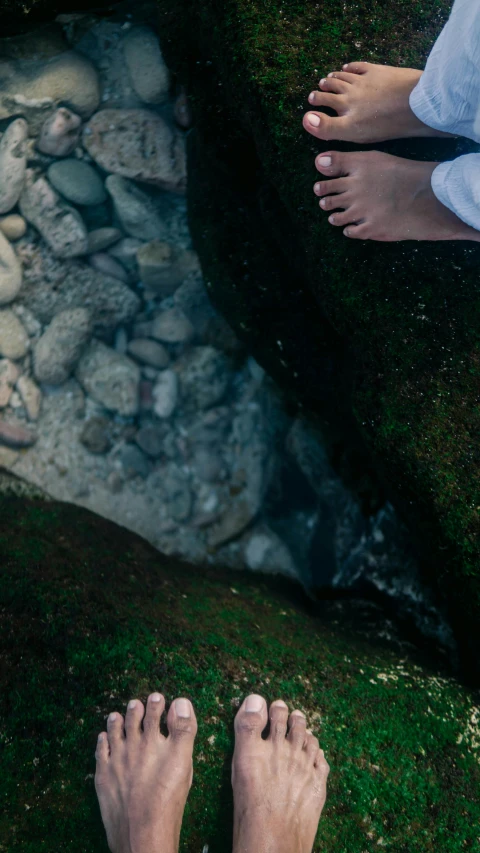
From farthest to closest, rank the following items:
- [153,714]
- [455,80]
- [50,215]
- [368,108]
Answer: 1. [50,215]
2. [153,714]
3. [368,108]
4. [455,80]

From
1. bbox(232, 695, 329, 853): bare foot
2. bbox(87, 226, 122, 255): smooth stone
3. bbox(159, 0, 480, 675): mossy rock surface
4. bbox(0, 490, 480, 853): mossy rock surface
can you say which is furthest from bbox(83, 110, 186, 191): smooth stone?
bbox(232, 695, 329, 853): bare foot

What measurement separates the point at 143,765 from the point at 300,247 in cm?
241

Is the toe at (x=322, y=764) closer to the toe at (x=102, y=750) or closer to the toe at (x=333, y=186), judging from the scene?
the toe at (x=102, y=750)

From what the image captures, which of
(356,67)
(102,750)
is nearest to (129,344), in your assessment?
(356,67)

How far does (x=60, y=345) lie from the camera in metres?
3.31

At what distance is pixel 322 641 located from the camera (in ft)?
8.69

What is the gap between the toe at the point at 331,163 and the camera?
7.61ft

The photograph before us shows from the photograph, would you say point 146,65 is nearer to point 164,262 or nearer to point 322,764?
point 164,262

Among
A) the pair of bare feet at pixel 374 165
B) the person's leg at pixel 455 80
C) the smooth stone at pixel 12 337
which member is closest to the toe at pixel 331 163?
the pair of bare feet at pixel 374 165

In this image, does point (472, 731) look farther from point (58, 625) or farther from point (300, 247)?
point (300, 247)

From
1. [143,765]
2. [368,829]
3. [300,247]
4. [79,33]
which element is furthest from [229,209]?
[368,829]

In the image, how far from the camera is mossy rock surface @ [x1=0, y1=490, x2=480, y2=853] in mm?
2180

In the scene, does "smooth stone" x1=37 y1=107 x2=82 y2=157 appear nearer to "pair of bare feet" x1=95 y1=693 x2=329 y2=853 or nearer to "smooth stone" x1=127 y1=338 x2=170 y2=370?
"smooth stone" x1=127 y1=338 x2=170 y2=370

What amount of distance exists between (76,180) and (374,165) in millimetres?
1824
